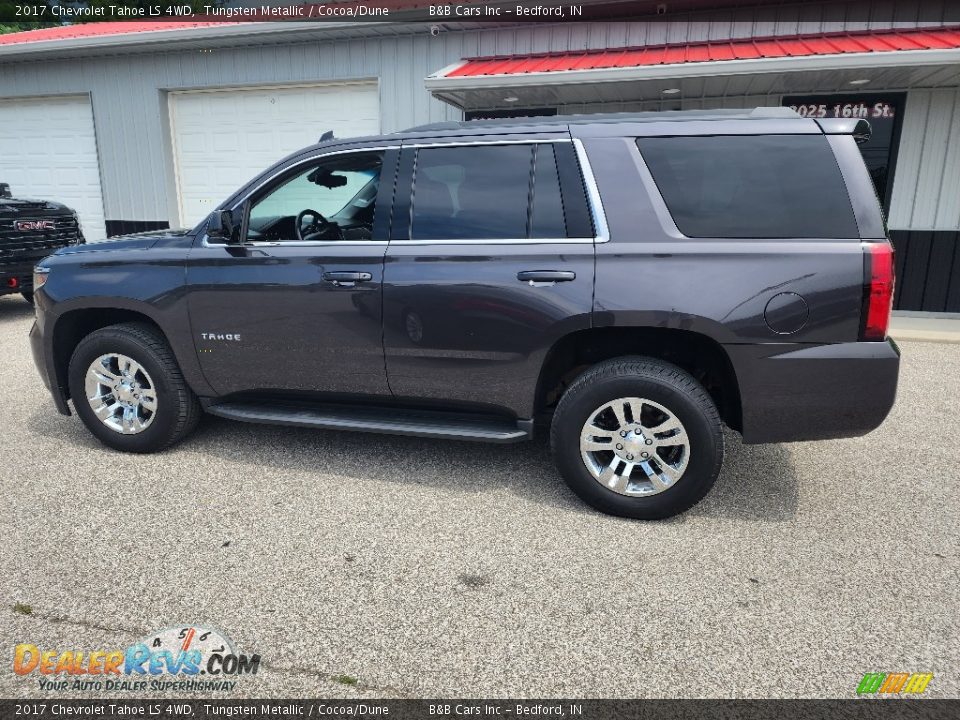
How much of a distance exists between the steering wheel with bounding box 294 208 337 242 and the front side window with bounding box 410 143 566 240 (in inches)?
27.6

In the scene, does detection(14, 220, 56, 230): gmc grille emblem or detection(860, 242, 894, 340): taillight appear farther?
detection(14, 220, 56, 230): gmc grille emblem

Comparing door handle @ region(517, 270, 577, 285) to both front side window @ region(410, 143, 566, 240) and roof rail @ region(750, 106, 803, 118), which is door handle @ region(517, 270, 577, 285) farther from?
roof rail @ region(750, 106, 803, 118)

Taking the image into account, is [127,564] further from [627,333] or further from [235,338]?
[627,333]

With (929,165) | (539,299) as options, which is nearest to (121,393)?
(539,299)

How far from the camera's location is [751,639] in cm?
245

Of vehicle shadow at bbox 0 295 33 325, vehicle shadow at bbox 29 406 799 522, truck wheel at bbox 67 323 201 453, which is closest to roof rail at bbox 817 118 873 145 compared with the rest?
vehicle shadow at bbox 29 406 799 522

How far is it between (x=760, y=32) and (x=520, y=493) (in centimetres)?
732

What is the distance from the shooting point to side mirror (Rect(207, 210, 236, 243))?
12.5 feet

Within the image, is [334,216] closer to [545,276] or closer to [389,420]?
[389,420]

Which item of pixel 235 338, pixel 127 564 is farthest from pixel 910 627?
pixel 235 338

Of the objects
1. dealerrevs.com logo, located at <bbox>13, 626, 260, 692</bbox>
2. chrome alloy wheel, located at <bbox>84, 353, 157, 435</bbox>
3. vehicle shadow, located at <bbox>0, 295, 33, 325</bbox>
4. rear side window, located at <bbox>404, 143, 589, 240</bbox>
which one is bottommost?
vehicle shadow, located at <bbox>0, 295, 33, 325</bbox>

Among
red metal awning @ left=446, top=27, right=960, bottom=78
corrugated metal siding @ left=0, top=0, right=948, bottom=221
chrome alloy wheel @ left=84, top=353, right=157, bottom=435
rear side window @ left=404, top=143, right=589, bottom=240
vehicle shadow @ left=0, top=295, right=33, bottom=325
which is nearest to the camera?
rear side window @ left=404, top=143, right=589, bottom=240

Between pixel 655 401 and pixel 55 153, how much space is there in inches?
501

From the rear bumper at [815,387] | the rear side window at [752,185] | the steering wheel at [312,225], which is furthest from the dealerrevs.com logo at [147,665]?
the rear side window at [752,185]
